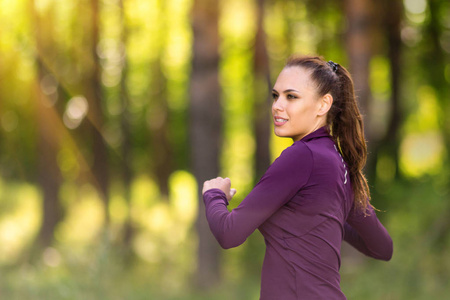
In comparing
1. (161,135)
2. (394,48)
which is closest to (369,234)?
(394,48)

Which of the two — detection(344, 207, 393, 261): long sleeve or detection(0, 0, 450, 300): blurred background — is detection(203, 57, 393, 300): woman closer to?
detection(344, 207, 393, 261): long sleeve

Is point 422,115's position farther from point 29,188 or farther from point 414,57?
point 29,188

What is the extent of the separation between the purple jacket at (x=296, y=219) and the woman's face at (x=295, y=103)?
9 centimetres

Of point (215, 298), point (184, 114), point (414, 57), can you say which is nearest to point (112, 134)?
point (184, 114)

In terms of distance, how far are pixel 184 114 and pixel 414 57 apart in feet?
41.0

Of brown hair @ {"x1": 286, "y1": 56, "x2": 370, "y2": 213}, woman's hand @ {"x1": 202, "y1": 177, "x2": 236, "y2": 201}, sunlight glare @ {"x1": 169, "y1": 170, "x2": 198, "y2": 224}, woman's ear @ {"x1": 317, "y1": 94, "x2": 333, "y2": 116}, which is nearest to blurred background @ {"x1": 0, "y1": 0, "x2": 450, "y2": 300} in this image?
sunlight glare @ {"x1": 169, "y1": 170, "x2": 198, "y2": 224}

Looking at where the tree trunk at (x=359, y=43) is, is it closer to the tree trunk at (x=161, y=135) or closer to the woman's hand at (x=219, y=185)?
the woman's hand at (x=219, y=185)

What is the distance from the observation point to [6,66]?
21766 millimetres

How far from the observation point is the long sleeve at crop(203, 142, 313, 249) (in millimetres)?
2490

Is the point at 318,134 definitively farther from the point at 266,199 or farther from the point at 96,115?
the point at 96,115

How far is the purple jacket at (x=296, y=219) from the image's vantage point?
8.20ft

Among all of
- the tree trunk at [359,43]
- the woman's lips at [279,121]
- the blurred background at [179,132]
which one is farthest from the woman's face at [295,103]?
the tree trunk at [359,43]

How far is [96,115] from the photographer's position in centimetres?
1675

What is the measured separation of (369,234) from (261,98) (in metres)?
12.4
